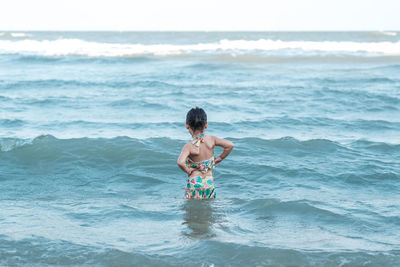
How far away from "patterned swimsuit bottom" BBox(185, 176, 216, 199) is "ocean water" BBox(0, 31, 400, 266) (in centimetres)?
10

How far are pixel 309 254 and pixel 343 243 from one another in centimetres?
47

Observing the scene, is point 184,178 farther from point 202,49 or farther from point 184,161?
point 202,49

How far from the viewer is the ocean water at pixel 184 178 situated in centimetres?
436

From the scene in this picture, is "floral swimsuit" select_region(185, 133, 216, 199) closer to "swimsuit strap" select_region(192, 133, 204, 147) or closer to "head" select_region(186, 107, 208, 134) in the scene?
"swimsuit strap" select_region(192, 133, 204, 147)

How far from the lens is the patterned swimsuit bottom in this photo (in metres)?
Answer: 5.36

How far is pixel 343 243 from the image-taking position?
4512 mm

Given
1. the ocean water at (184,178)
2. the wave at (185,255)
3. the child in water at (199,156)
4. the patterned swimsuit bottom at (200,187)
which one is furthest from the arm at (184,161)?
the wave at (185,255)

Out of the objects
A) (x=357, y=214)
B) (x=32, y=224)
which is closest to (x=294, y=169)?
(x=357, y=214)

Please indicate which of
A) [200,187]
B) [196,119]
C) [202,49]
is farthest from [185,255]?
[202,49]

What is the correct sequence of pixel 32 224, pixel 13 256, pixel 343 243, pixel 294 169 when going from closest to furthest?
pixel 13 256 → pixel 343 243 → pixel 32 224 → pixel 294 169

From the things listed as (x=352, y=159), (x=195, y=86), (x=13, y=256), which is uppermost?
(x=195, y=86)

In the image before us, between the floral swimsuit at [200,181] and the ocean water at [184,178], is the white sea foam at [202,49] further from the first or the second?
the floral swimsuit at [200,181]

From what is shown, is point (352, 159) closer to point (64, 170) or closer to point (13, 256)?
point (64, 170)

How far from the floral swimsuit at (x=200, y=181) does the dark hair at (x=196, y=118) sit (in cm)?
12
